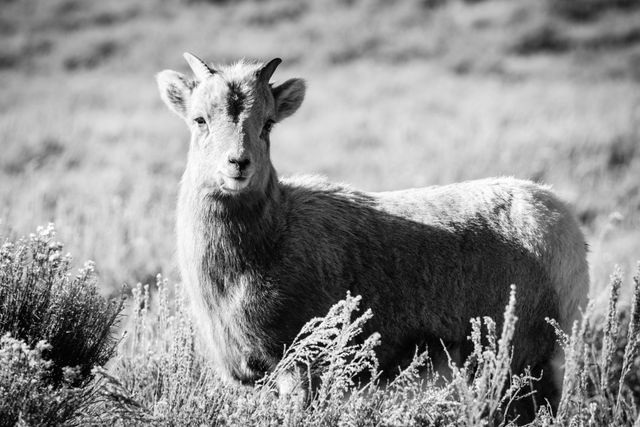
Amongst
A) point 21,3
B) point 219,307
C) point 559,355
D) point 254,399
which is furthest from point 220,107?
point 21,3

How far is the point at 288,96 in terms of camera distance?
493cm

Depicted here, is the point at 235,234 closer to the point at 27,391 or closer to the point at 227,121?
the point at 227,121

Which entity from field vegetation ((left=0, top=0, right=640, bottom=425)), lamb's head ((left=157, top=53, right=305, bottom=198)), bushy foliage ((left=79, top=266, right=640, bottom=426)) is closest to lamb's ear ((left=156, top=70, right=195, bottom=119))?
lamb's head ((left=157, top=53, right=305, bottom=198))

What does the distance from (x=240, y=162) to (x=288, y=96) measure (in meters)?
1.08

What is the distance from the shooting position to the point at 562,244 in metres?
4.75

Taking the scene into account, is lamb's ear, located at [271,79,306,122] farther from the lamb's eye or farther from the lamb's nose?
the lamb's nose

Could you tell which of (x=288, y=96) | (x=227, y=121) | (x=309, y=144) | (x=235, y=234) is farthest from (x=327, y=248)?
(x=309, y=144)

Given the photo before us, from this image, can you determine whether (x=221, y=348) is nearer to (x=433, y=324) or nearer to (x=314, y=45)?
(x=433, y=324)

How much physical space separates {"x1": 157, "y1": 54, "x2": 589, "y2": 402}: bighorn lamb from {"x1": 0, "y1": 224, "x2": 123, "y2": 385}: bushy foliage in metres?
0.68

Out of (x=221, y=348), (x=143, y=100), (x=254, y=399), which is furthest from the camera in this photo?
(x=143, y=100)

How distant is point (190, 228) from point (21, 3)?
2272 centimetres

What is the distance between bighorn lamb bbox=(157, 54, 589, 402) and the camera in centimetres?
422

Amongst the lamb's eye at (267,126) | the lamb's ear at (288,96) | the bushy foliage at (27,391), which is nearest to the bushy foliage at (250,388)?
the bushy foliage at (27,391)

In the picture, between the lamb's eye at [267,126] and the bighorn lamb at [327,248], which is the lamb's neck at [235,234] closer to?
the bighorn lamb at [327,248]
